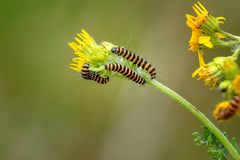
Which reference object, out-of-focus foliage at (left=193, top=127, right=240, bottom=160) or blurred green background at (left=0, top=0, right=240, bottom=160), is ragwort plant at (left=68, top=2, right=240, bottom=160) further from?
blurred green background at (left=0, top=0, right=240, bottom=160)

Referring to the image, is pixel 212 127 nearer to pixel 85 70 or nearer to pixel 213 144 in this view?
pixel 213 144

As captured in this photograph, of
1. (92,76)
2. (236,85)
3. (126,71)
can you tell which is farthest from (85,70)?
(236,85)

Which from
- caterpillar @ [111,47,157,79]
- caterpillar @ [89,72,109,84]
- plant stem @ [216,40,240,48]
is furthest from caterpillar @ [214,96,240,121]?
caterpillar @ [89,72,109,84]

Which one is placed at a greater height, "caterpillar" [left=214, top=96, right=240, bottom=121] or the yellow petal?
the yellow petal

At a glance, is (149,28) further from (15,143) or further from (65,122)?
(15,143)

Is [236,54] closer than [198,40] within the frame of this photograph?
Yes

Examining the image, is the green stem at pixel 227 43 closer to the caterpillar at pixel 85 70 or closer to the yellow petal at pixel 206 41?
the yellow petal at pixel 206 41

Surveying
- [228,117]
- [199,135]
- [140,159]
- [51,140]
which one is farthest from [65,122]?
[228,117]
